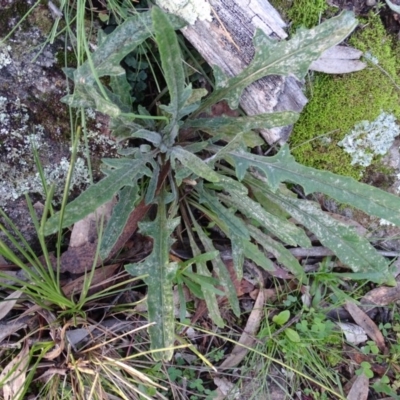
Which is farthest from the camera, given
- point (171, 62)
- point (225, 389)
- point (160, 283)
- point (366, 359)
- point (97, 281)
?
point (366, 359)

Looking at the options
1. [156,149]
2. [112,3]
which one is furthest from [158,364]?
[112,3]

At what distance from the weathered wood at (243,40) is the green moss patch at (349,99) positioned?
16cm

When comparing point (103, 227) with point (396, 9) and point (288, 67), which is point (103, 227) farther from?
point (396, 9)

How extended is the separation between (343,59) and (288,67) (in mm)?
300

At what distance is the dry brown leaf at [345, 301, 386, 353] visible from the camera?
5.56 ft

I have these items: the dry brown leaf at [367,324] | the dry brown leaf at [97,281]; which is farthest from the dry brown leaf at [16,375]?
the dry brown leaf at [367,324]

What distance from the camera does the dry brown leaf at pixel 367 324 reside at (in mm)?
1695

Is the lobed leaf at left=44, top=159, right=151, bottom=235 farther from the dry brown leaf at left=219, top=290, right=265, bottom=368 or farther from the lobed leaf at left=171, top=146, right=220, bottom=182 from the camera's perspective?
the dry brown leaf at left=219, top=290, right=265, bottom=368

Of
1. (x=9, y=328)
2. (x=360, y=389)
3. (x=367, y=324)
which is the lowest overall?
(x=360, y=389)

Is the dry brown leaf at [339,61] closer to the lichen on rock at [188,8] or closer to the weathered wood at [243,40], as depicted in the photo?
the weathered wood at [243,40]

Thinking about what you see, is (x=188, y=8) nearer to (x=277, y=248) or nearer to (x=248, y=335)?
(x=277, y=248)

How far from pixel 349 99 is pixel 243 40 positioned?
43 cm

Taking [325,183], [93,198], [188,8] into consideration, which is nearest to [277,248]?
[325,183]

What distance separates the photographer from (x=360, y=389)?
64.6 inches
